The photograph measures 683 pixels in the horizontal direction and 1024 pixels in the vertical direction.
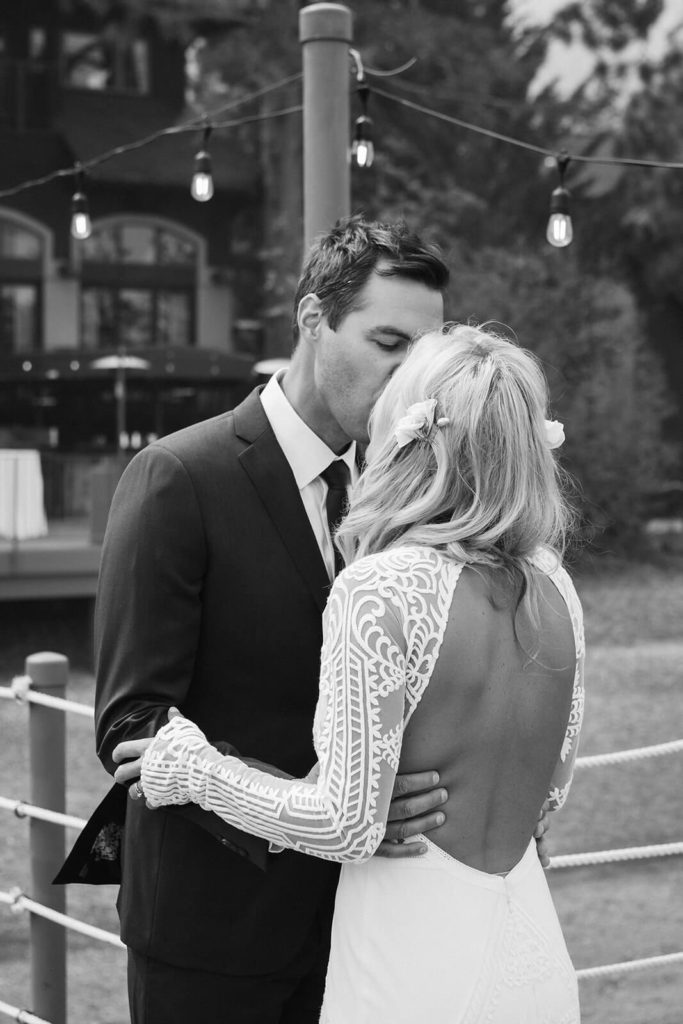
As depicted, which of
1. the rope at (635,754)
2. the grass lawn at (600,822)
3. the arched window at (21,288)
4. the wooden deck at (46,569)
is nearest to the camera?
the rope at (635,754)

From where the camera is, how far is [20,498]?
13.0 m

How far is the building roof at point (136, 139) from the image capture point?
71.1 ft

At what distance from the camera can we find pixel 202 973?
7.34ft

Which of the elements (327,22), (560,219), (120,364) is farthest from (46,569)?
(327,22)

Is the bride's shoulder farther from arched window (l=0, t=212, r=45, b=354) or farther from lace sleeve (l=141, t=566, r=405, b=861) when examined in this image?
arched window (l=0, t=212, r=45, b=354)

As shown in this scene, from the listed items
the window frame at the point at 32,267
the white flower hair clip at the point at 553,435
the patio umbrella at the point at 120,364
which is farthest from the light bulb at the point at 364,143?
the window frame at the point at 32,267

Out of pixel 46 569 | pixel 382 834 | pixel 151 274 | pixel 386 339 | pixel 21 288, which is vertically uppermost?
pixel 151 274

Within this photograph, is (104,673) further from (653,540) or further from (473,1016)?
(653,540)

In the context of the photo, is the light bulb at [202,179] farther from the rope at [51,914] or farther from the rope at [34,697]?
the rope at [51,914]

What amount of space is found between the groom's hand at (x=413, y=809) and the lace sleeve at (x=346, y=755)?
0.11ft

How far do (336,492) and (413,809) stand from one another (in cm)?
77

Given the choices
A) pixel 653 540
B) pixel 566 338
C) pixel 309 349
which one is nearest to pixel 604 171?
pixel 566 338

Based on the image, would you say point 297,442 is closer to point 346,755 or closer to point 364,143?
point 346,755

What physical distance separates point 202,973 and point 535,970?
637 mm
